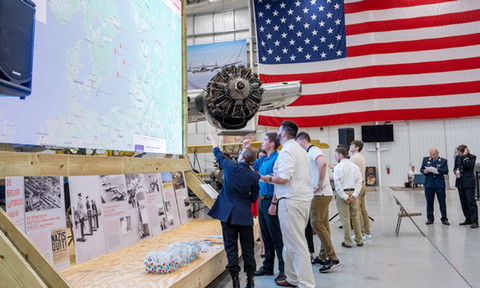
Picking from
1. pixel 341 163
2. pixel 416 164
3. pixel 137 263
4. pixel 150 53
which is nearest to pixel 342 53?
pixel 416 164

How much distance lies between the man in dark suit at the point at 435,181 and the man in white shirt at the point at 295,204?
424 centimetres

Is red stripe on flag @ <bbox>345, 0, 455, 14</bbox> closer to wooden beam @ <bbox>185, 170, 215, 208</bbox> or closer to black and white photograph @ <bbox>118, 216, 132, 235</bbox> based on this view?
wooden beam @ <bbox>185, 170, 215, 208</bbox>

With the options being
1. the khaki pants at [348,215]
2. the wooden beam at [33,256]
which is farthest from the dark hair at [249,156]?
the khaki pants at [348,215]

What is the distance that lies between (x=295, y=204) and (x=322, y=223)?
961 millimetres

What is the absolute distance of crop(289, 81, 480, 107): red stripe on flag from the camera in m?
12.3

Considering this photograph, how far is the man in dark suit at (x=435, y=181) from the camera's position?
5898 millimetres

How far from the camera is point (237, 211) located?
9.09 feet

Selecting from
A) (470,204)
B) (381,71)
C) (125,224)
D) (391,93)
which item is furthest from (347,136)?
(125,224)

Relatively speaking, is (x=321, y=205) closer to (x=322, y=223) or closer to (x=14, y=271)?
(x=322, y=223)

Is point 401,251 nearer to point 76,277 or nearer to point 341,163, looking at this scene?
point 341,163

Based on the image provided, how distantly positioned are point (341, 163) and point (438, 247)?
1718 mm

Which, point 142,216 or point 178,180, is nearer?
point 142,216

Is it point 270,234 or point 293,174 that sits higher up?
point 293,174

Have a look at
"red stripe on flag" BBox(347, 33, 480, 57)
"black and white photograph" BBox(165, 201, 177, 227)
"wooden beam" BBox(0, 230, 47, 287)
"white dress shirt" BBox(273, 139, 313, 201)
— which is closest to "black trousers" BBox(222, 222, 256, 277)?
"white dress shirt" BBox(273, 139, 313, 201)
